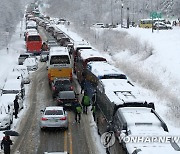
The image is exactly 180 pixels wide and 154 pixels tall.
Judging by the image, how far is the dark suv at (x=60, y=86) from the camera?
31.7 meters

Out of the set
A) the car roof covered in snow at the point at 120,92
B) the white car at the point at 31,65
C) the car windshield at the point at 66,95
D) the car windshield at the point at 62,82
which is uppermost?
the car roof covered in snow at the point at 120,92

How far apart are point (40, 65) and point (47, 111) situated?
27897 millimetres

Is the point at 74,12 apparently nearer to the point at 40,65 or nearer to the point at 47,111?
the point at 40,65

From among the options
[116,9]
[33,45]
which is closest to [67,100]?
[33,45]

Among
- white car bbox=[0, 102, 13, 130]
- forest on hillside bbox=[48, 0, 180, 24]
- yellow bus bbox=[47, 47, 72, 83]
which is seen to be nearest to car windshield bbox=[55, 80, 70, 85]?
yellow bus bbox=[47, 47, 72, 83]

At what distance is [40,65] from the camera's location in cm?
5141

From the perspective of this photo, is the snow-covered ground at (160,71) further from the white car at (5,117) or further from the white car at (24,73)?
the white car at (24,73)

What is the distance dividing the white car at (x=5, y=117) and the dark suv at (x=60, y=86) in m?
6.35

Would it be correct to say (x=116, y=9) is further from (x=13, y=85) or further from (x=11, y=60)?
(x=13, y=85)

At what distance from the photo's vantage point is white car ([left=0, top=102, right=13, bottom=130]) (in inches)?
937

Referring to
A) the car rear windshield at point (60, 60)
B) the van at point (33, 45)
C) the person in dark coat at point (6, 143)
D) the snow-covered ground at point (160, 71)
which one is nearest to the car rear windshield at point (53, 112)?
the person in dark coat at point (6, 143)

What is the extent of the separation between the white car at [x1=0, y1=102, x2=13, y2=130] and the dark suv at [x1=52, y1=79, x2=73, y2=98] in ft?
20.8

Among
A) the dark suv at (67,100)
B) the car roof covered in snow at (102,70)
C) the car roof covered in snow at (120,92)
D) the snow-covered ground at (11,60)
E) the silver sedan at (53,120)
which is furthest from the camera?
the dark suv at (67,100)

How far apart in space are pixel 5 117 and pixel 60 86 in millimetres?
8426
